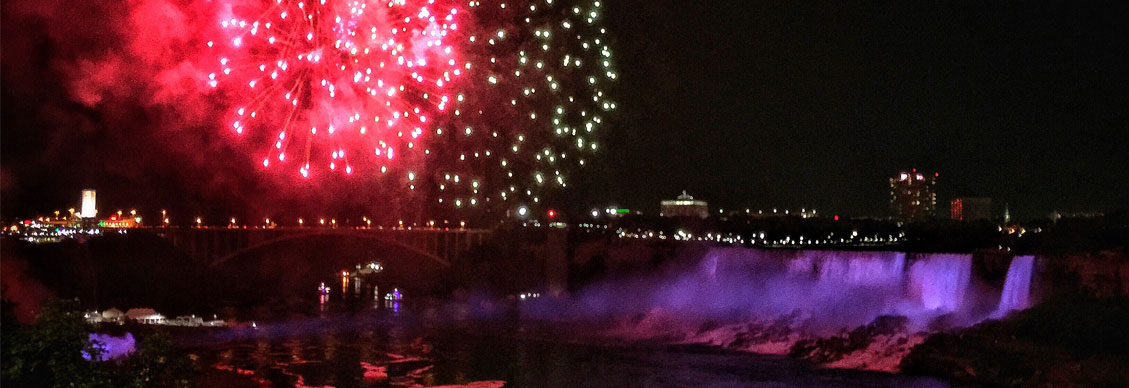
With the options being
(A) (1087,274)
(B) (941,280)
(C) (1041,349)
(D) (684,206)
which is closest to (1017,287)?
(A) (1087,274)

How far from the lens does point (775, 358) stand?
35344mm

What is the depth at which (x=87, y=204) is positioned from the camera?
46.5 metres

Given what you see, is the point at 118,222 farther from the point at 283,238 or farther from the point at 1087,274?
the point at 1087,274

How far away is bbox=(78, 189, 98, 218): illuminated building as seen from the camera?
150 ft

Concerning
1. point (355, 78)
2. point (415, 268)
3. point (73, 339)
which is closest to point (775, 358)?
point (355, 78)

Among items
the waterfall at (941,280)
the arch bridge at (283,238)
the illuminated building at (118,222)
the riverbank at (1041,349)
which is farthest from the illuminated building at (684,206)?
the riverbank at (1041,349)

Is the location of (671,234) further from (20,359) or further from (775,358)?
(20,359)

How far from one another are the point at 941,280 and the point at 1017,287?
305 cm

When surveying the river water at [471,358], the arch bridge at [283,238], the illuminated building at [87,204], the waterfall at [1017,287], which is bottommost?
the river water at [471,358]

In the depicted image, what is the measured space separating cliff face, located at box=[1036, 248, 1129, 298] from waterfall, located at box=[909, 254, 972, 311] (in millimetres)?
2866

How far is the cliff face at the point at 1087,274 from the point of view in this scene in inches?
1281

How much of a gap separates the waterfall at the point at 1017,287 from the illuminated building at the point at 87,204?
120 feet

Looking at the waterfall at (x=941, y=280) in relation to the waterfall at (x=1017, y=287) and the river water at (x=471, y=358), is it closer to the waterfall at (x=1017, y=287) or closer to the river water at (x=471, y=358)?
the waterfall at (x=1017, y=287)

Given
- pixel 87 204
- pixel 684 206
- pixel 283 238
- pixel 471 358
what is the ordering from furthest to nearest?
pixel 684 206, pixel 283 238, pixel 87 204, pixel 471 358
